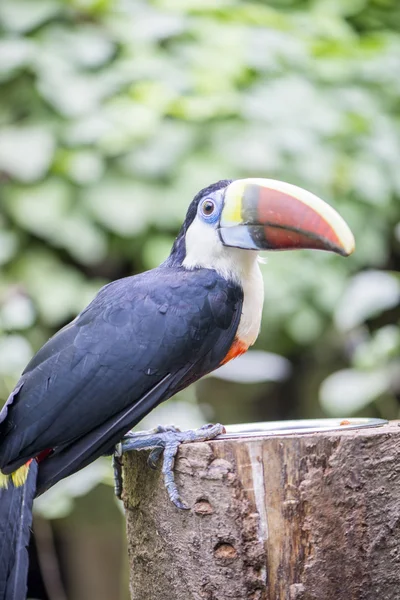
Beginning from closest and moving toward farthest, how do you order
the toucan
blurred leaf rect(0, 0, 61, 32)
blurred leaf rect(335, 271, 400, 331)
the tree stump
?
1. the tree stump
2. the toucan
3. blurred leaf rect(335, 271, 400, 331)
4. blurred leaf rect(0, 0, 61, 32)

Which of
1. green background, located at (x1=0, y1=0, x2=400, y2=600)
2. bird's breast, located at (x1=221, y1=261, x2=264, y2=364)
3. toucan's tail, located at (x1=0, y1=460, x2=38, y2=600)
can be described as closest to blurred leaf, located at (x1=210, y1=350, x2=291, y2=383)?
green background, located at (x1=0, y1=0, x2=400, y2=600)

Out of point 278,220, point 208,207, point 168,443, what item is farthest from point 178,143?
point 168,443

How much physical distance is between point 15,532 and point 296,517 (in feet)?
2.52

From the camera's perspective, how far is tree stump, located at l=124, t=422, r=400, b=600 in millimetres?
2432

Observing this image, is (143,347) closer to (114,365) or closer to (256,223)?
(114,365)

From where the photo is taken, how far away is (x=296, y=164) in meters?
5.35

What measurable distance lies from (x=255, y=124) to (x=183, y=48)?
0.75 m

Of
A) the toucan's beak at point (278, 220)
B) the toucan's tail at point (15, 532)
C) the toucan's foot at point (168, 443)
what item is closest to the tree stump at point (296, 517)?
the toucan's foot at point (168, 443)

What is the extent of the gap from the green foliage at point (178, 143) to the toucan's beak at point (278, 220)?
176cm

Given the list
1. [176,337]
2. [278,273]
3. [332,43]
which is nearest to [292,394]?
[278,273]

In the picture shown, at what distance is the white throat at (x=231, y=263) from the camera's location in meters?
2.97

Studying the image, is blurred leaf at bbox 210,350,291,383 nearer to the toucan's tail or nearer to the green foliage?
the green foliage

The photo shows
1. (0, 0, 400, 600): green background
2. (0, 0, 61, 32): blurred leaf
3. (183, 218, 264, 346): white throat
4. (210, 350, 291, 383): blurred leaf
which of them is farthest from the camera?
(0, 0, 61, 32): blurred leaf

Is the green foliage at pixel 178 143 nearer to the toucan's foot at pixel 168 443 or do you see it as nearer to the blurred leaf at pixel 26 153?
the blurred leaf at pixel 26 153
